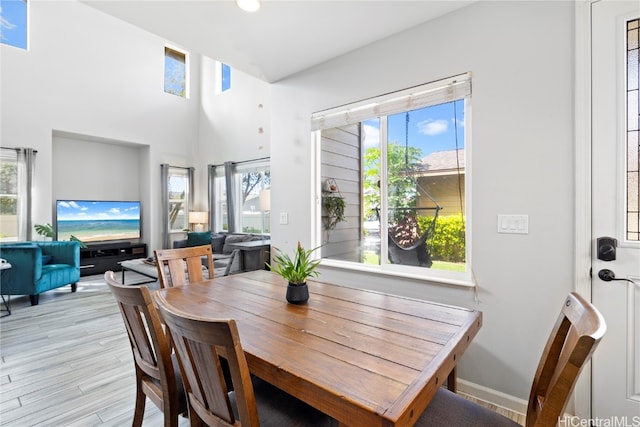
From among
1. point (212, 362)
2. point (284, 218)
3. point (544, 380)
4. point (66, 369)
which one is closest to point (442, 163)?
point (544, 380)

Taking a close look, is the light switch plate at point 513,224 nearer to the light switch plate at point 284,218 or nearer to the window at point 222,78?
the light switch plate at point 284,218

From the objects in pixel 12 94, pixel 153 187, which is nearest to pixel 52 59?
pixel 12 94

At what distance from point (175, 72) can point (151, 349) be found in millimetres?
7547

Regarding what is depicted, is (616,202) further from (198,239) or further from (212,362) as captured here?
(198,239)

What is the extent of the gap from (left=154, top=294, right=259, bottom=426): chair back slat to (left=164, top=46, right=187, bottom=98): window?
7.45 m

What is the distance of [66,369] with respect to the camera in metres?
2.35

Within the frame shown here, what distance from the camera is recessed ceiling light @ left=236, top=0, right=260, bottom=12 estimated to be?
2.01 m

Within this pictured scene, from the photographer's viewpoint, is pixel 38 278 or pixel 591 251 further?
pixel 38 278

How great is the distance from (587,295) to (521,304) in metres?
0.33

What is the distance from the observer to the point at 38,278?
3.74 meters

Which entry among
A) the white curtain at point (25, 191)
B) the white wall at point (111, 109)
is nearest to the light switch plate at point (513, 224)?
the white wall at point (111, 109)

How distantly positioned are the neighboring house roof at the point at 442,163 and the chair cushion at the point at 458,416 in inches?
61.5

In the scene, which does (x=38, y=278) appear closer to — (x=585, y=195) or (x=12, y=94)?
(x=12, y=94)

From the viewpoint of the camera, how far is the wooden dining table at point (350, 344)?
0.81 metres
